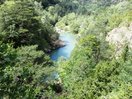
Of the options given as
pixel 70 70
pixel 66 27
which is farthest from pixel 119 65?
pixel 66 27

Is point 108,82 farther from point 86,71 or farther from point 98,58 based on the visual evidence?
point 98,58

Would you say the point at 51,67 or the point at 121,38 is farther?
the point at 121,38

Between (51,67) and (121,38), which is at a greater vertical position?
(51,67)

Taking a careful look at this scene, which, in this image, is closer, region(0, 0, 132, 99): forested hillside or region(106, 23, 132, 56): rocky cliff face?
region(0, 0, 132, 99): forested hillside

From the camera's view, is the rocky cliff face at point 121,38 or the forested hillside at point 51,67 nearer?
the forested hillside at point 51,67

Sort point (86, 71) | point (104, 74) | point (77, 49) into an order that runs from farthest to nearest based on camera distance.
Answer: point (77, 49)
point (86, 71)
point (104, 74)

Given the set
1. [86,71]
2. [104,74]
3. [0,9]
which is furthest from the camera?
[0,9]

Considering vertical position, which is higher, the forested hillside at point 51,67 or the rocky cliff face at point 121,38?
the forested hillside at point 51,67

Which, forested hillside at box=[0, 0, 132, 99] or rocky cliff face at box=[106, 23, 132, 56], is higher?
forested hillside at box=[0, 0, 132, 99]
